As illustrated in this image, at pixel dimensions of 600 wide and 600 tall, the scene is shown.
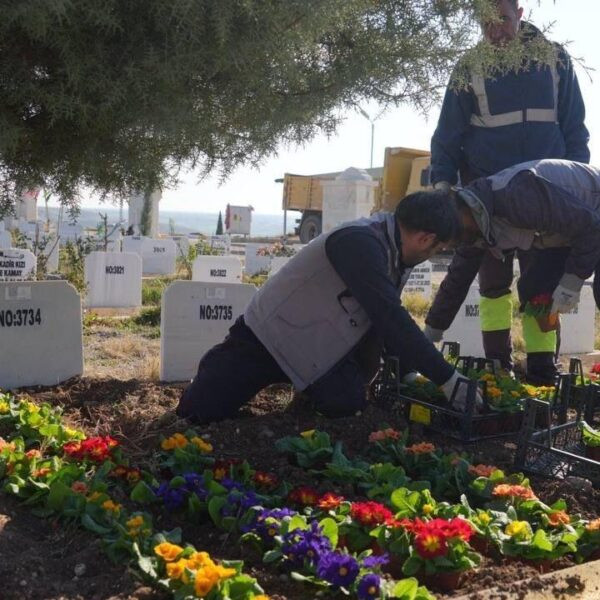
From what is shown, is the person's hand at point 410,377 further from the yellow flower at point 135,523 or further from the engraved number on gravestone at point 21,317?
the yellow flower at point 135,523

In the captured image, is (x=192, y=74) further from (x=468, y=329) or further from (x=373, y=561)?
(x=468, y=329)

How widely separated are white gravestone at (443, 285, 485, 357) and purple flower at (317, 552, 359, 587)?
4709 mm

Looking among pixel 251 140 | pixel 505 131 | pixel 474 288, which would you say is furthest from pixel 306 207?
pixel 251 140

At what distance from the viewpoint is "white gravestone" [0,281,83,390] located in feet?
15.4

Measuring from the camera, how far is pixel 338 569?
206cm

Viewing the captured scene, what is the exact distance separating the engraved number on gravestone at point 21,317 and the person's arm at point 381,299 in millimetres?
2054

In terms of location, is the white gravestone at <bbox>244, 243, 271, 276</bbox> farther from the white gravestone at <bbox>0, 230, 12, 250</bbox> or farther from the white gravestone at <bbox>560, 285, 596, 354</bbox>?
the white gravestone at <bbox>560, 285, 596, 354</bbox>

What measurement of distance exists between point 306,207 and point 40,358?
2349cm

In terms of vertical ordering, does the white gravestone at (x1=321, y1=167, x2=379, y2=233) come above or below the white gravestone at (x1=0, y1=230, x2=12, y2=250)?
above

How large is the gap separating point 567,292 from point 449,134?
1.31 m

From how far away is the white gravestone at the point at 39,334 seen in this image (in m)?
4.70

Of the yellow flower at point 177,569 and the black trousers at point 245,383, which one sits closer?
the yellow flower at point 177,569

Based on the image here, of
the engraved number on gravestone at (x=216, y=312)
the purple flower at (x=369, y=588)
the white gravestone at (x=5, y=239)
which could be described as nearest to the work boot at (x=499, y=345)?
the engraved number on gravestone at (x=216, y=312)

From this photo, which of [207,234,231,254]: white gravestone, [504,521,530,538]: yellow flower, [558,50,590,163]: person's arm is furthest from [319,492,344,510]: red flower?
[207,234,231,254]: white gravestone
